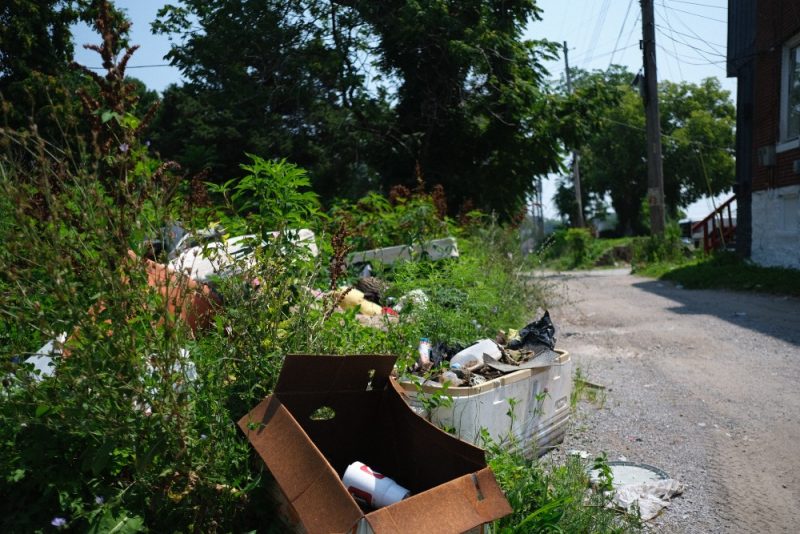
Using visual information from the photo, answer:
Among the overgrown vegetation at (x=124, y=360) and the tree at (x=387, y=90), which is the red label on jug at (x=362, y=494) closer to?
the overgrown vegetation at (x=124, y=360)

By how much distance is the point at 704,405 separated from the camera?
16.1 feet

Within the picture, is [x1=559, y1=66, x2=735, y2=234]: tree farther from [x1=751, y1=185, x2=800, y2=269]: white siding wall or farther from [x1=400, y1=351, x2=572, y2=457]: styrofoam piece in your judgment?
[x1=400, y1=351, x2=572, y2=457]: styrofoam piece

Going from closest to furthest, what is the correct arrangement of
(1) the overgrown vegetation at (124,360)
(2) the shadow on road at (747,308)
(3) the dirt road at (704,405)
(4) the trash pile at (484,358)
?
(1) the overgrown vegetation at (124,360) < (3) the dirt road at (704,405) < (4) the trash pile at (484,358) < (2) the shadow on road at (747,308)

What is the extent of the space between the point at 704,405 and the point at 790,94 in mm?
9947

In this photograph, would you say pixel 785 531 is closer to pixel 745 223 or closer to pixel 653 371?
pixel 653 371

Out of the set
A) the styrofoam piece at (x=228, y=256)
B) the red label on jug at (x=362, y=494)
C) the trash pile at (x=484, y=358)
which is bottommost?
the red label on jug at (x=362, y=494)

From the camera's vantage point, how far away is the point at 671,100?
1804 inches

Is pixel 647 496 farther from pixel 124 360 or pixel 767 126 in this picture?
pixel 767 126

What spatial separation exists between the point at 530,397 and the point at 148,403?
84.9 inches

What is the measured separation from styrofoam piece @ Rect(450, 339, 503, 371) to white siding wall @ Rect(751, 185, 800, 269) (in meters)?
10.2

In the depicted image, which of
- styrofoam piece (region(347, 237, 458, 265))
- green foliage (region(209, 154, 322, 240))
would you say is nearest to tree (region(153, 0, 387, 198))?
styrofoam piece (region(347, 237, 458, 265))

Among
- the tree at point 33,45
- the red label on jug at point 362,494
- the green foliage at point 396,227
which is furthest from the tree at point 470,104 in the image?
the red label on jug at point 362,494

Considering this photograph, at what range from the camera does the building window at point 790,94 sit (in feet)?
40.2

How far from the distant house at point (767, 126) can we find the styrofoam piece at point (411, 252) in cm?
807
